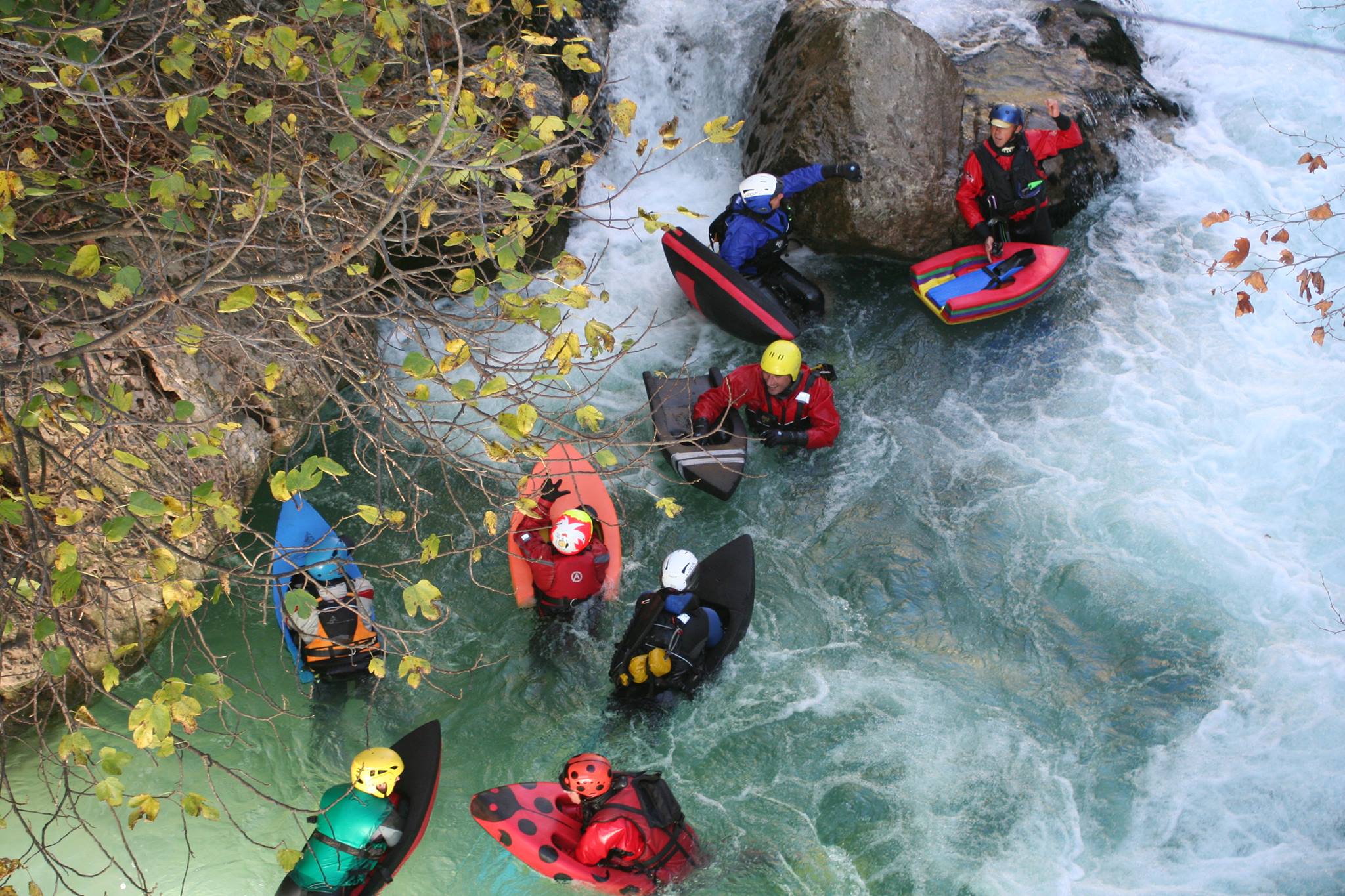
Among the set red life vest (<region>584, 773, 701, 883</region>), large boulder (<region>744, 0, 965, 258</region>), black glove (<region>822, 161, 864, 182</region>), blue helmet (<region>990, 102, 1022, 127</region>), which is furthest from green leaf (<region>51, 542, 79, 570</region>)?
blue helmet (<region>990, 102, 1022, 127</region>)

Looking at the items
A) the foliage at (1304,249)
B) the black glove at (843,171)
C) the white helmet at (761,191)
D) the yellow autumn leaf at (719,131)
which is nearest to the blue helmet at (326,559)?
the yellow autumn leaf at (719,131)

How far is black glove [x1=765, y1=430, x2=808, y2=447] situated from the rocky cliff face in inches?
84.9

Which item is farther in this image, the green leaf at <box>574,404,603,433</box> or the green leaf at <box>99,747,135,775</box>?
the green leaf at <box>574,404,603,433</box>

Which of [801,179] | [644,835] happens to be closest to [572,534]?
[644,835]

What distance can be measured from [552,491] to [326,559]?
1.50 m

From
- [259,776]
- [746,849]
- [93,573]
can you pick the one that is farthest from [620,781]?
[93,573]

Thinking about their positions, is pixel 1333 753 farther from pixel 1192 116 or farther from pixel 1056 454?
pixel 1192 116

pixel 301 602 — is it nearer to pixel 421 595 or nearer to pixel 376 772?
pixel 421 595

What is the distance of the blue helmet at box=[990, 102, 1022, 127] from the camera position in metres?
7.44

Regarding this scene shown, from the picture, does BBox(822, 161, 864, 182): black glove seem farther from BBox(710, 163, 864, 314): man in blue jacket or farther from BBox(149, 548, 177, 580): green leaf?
BBox(149, 548, 177, 580): green leaf

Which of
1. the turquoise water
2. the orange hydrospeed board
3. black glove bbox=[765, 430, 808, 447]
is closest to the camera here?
the turquoise water

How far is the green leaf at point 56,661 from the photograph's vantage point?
3.05 metres

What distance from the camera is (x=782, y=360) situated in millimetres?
6797

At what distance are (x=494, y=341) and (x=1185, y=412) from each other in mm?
5218
